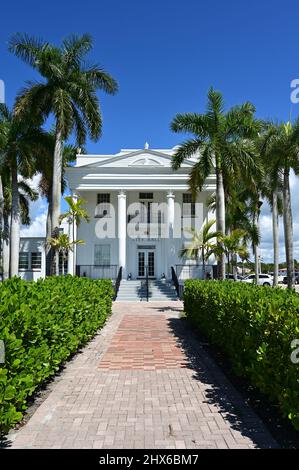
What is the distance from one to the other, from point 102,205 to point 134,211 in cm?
227

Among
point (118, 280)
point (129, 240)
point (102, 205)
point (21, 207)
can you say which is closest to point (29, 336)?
point (118, 280)

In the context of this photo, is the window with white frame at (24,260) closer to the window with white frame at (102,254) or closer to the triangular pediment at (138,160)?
the window with white frame at (102,254)

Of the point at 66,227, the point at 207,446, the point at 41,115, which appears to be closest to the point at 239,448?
the point at 207,446

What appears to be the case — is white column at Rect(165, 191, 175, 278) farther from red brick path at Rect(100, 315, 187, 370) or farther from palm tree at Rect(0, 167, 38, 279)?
red brick path at Rect(100, 315, 187, 370)

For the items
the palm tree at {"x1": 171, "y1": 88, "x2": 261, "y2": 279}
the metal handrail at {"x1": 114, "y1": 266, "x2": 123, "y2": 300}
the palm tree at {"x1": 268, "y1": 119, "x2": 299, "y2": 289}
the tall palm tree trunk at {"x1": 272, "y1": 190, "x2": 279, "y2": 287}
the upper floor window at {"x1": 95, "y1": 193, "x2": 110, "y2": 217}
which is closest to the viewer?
the palm tree at {"x1": 171, "y1": 88, "x2": 261, "y2": 279}

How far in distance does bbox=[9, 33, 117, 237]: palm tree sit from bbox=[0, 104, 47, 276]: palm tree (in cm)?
227

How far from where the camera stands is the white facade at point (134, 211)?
26453 millimetres

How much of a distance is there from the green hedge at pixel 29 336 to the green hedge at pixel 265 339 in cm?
268

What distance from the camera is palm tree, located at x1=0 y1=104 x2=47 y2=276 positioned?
22219mm

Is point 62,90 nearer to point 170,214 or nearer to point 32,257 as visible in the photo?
point 170,214

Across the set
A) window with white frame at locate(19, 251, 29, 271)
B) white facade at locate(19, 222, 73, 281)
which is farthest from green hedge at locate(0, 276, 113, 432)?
window with white frame at locate(19, 251, 29, 271)

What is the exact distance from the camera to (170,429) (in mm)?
4441

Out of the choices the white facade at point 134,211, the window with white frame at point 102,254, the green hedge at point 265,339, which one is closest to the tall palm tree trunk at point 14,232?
the white facade at point 134,211

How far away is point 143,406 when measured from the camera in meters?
5.27
